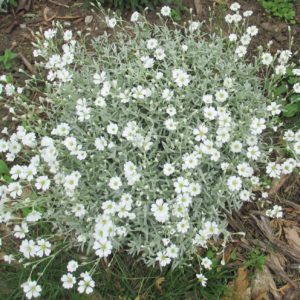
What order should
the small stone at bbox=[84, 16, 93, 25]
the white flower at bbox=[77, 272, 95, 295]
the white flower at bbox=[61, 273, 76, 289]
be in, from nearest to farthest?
the white flower at bbox=[77, 272, 95, 295], the white flower at bbox=[61, 273, 76, 289], the small stone at bbox=[84, 16, 93, 25]

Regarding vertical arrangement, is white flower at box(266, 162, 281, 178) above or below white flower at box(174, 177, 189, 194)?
above

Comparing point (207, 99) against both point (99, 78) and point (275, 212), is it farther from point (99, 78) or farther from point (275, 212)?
point (275, 212)

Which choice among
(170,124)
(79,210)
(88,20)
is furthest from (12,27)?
(79,210)

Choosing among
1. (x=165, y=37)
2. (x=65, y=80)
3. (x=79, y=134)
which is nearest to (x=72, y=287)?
(x=79, y=134)

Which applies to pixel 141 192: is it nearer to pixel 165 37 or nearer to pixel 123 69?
pixel 123 69

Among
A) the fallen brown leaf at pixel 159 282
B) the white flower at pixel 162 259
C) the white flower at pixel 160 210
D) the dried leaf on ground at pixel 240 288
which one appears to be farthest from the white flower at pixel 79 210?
the dried leaf on ground at pixel 240 288

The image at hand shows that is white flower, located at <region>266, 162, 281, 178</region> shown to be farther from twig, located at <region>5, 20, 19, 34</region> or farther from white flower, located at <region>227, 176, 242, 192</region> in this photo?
twig, located at <region>5, 20, 19, 34</region>

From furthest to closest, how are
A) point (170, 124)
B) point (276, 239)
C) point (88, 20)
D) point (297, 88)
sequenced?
point (88, 20) → point (297, 88) → point (276, 239) → point (170, 124)

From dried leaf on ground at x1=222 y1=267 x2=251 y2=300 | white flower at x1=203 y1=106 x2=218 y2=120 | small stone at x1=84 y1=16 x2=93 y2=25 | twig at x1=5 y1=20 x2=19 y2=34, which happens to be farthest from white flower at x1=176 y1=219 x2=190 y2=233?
twig at x1=5 y1=20 x2=19 y2=34
